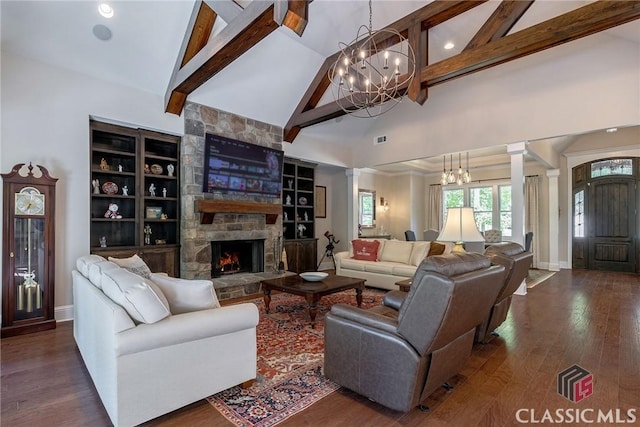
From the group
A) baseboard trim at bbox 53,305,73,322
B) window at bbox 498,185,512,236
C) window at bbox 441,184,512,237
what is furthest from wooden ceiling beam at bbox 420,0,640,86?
baseboard trim at bbox 53,305,73,322

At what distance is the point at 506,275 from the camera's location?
2867mm

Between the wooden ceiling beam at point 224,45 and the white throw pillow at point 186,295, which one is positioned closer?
the white throw pillow at point 186,295

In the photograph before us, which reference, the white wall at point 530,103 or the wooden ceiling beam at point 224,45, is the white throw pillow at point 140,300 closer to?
the wooden ceiling beam at point 224,45

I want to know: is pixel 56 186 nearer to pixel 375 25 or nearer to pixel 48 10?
pixel 48 10

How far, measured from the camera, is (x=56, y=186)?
12.8ft

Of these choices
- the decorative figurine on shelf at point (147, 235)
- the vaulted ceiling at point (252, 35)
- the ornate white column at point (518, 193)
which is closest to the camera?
the vaulted ceiling at point (252, 35)

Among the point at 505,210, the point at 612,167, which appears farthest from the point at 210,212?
the point at 612,167

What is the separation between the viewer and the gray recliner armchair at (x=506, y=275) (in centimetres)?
288

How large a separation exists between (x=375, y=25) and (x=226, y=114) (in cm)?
281

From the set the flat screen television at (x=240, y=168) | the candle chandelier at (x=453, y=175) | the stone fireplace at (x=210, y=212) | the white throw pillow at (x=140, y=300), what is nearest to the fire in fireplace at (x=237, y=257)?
the stone fireplace at (x=210, y=212)

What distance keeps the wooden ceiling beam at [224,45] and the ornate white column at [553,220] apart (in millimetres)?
7986

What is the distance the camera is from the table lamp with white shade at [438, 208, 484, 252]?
3379 millimetres

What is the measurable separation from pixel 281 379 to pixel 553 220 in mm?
8259

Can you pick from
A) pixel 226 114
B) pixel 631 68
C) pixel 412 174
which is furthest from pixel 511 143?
pixel 226 114
